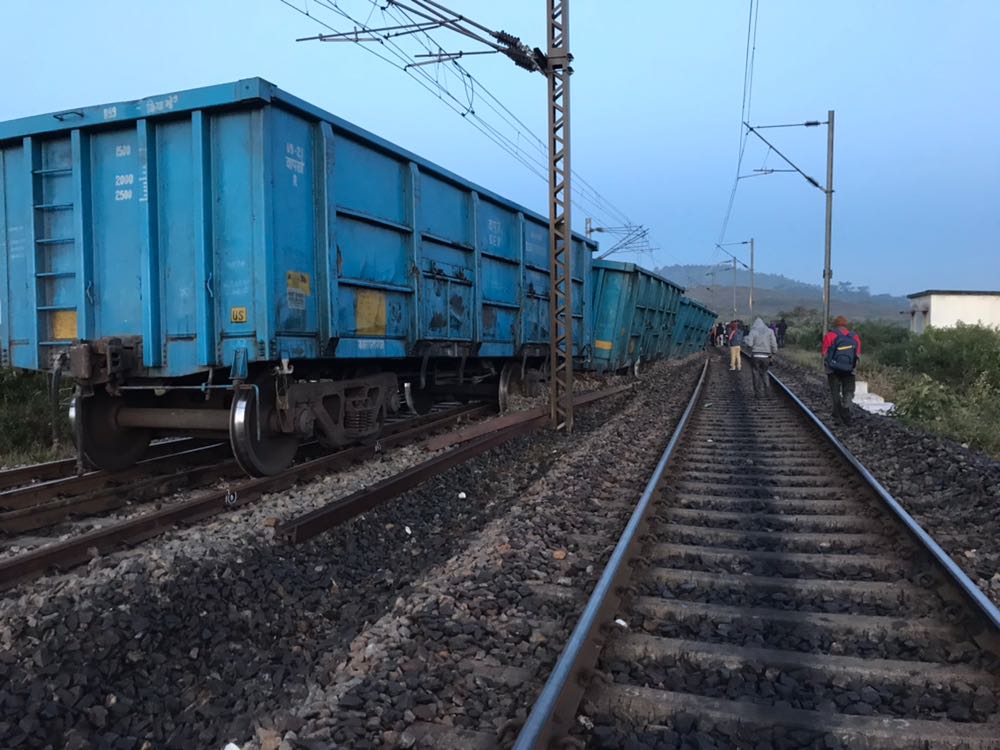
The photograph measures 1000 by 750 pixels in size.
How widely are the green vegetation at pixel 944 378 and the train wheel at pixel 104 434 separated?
10.6 m

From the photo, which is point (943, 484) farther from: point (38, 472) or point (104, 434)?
point (38, 472)

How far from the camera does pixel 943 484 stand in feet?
21.7

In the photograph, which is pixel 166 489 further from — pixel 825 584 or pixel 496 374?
pixel 496 374

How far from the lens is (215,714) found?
3092 mm

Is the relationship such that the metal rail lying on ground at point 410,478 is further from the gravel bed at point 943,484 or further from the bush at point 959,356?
the bush at point 959,356

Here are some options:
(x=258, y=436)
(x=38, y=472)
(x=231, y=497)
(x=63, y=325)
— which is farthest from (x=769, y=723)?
(x=38, y=472)

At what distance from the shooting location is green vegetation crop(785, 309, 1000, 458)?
35.6 feet

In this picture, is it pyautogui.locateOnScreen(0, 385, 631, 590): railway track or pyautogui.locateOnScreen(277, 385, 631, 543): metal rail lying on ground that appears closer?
pyautogui.locateOnScreen(0, 385, 631, 590): railway track

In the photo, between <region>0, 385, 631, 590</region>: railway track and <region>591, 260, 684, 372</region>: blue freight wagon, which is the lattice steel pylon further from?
<region>591, 260, 684, 372</region>: blue freight wagon

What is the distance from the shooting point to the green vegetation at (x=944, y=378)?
35.6 ft

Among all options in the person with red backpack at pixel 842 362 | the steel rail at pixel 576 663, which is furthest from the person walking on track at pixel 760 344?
the steel rail at pixel 576 663

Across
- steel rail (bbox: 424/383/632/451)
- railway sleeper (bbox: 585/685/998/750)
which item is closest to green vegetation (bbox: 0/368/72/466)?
steel rail (bbox: 424/383/632/451)

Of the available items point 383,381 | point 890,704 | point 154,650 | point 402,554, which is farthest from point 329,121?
point 890,704

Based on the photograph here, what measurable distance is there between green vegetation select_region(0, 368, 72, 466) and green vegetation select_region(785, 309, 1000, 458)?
40.7 feet
